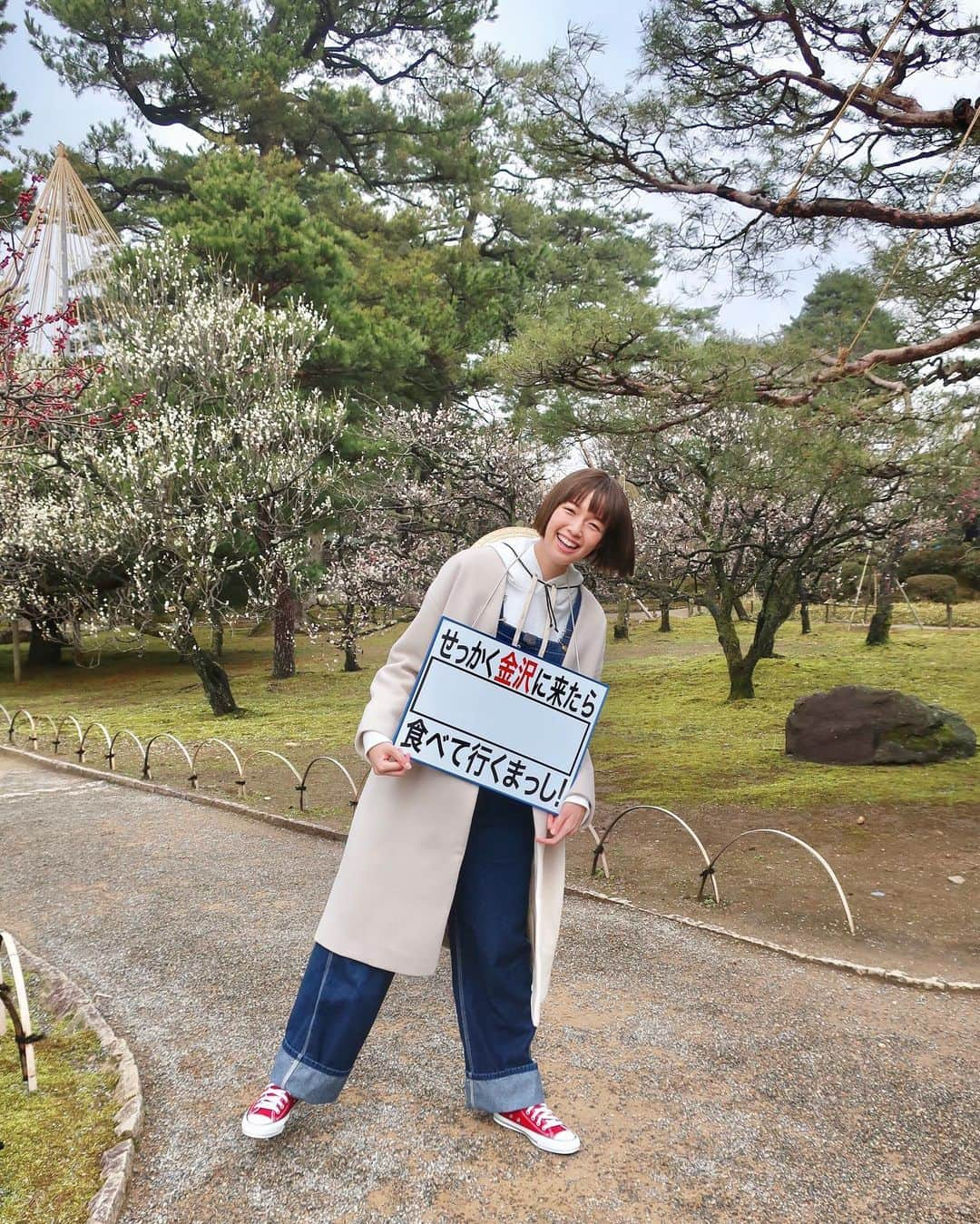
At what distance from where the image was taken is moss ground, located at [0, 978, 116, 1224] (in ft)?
6.63

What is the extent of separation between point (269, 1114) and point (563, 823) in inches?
41.8

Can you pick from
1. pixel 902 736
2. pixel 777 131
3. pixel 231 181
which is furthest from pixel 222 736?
pixel 231 181

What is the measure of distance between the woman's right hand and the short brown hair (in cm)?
70

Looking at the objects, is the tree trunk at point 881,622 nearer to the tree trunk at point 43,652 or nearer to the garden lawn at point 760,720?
the garden lawn at point 760,720

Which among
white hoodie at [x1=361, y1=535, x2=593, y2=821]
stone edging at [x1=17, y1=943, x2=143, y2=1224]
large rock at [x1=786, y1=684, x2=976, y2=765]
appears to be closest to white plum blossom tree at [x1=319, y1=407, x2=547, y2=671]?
large rock at [x1=786, y1=684, x2=976, y2=765]

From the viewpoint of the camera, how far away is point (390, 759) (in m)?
2.05

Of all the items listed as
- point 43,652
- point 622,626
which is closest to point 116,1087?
point 43,652

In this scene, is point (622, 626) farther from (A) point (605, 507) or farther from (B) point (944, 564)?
(A) point (605, 507)

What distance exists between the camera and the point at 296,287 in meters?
14.1

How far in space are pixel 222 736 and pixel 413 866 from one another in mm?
8022

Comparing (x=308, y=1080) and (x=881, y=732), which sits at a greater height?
(x=881, y=732)

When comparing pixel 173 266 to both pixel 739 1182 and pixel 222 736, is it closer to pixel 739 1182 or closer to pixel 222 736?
pixel 222 736

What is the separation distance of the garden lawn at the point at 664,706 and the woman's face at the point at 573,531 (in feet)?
15.4

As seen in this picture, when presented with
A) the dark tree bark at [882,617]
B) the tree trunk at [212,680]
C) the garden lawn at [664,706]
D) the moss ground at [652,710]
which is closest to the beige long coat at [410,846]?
the moss ground at [652,710]
